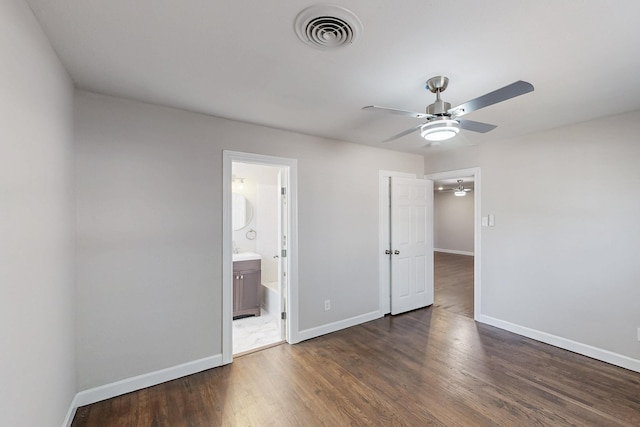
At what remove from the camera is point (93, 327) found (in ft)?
7.06

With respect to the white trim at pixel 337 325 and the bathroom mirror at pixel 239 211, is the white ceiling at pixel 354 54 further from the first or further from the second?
the white trim at pixel 337 325

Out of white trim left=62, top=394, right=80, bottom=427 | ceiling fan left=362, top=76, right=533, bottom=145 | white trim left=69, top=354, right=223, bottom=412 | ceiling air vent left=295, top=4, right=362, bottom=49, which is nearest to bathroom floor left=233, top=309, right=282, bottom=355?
white trim left=69, top=354, right=223, bottom=412

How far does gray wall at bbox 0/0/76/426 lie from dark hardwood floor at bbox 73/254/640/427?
32.4 inches

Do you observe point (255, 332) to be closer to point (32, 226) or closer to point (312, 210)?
point (312, 210)

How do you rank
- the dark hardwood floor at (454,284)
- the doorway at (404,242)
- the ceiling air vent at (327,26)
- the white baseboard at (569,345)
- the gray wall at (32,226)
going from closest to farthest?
the gray wall at (32,226) < the ceiling air vent at (327,26) < the white baseboard at (569,345) < the doorway at (404,242) < the dark hardwood floor at (454,284)

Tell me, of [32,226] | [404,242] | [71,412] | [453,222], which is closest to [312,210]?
[404,242]

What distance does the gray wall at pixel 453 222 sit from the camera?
9516 millimetres

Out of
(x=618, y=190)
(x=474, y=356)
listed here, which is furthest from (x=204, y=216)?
(x=618, y=190)

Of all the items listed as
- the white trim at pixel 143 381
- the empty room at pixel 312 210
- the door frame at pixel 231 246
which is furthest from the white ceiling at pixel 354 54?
the white trim at pixel 143 381

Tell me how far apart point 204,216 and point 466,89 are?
253 cm

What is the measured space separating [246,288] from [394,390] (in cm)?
240

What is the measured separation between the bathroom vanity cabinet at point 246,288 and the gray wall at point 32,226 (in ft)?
6.67

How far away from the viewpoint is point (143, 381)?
2.32m

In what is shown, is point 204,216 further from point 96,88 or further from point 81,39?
point 81,39
